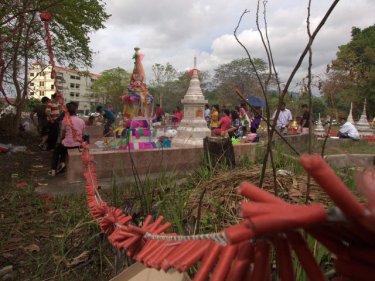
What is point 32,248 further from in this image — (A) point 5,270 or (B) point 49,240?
(A) point 5,270

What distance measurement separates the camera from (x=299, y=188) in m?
2.75

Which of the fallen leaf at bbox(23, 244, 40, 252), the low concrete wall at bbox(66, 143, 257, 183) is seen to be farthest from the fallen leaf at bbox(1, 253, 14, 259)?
the low concrete wall at bbox(66, 143, 257, 183)

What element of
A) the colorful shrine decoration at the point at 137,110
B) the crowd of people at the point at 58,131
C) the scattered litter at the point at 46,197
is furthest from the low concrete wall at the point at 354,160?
the colorful shrine decoration at the point at 137,110

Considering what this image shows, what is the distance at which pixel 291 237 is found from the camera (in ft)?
1.98

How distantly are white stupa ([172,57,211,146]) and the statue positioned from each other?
212cm

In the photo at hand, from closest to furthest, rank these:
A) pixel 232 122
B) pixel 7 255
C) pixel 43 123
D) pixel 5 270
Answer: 1. pixel 5 270
2. pixel 7 255
3. pixel 43 123
4. pixel 232 122

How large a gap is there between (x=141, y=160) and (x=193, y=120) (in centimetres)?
534

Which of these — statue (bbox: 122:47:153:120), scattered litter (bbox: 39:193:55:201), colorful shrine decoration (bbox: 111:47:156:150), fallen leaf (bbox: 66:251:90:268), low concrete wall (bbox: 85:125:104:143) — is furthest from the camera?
low concrete wall (bbox: 85:125:104:143)

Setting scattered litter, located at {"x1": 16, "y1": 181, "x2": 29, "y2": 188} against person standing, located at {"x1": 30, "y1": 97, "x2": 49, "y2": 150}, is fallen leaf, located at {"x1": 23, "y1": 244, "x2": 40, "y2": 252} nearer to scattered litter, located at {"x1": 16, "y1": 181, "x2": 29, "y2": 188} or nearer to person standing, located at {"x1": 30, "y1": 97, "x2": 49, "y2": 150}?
scattered litter, located at {"x1": 16, "y1": 181, "x2": 29, "y2": 188}

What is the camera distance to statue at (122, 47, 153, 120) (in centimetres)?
940

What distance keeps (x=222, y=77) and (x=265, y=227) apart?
2383 inches

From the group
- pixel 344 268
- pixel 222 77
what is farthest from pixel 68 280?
pixel 222 77

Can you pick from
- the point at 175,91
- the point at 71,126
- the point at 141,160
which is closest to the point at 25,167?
the point at 141,160

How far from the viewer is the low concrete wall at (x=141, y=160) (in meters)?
5.82
